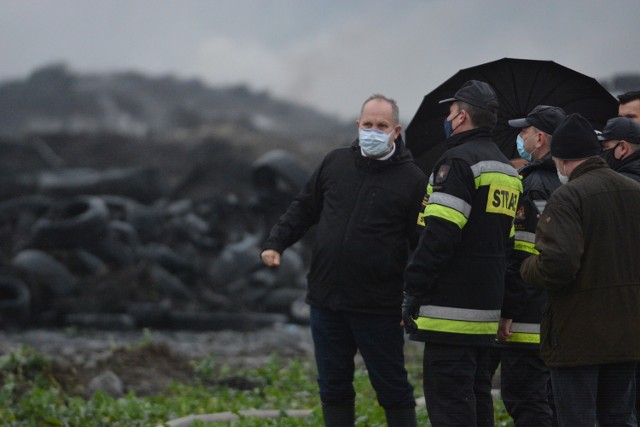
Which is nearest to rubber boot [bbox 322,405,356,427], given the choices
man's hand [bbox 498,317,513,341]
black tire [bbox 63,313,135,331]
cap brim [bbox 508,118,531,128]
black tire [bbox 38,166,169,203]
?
man's hand [bbox 498,317,513,341]

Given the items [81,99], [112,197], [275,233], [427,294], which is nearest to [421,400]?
[275,233]

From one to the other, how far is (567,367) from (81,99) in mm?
35315

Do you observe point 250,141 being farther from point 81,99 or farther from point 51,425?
point 51,425

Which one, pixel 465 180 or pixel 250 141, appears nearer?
pixel 465 180

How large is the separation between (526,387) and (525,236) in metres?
0.77

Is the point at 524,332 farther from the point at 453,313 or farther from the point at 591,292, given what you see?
the point at 591,292

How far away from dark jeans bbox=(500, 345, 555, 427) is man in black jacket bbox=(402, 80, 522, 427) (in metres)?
0.40

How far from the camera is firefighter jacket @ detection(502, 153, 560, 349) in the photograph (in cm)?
497

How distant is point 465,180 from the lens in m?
4.58

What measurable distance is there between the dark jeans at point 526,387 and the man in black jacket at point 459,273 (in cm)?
40

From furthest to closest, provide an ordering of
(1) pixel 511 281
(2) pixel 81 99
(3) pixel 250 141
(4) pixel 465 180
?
1. (2) pixel 81 99
2. (3) pixel 250 141
3. (1) pixel 511 281
4. (4) pixel 465 180

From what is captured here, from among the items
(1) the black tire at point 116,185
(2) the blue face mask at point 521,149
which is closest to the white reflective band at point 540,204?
(2) the blue face mask at point 521,149

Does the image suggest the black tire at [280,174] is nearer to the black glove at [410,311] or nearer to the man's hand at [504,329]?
the man's hand at [504,329]

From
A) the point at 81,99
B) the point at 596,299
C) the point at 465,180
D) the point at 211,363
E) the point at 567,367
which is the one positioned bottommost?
the point at 211,363
